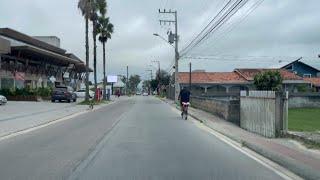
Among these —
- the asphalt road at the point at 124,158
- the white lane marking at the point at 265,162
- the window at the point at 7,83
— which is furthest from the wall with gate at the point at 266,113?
the window at the point at 7,83

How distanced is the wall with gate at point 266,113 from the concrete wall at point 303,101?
27.3 m

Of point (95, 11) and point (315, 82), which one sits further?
point (315, 82)

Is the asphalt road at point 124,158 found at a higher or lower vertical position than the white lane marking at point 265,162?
higher

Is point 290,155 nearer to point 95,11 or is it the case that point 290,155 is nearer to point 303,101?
point 303,101

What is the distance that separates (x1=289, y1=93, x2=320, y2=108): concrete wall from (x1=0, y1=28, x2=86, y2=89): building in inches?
1014

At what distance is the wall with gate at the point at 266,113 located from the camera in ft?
66.4

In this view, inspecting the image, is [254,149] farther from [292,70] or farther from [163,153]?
[292,70]

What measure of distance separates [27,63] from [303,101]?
35.9 metres

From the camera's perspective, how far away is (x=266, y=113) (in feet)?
70.6

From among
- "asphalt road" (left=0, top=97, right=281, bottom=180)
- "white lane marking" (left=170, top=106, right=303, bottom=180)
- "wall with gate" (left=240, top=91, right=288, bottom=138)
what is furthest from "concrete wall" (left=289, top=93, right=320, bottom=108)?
"white lane marking" (left=170, top=106, right=303, bottom=180)

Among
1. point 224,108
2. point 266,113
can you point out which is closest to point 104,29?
point 224,108

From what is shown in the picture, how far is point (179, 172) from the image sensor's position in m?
12.0

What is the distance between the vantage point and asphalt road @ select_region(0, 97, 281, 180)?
11.7m

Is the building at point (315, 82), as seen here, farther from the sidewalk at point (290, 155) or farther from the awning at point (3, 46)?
the sidewalk at point (290, 155)
